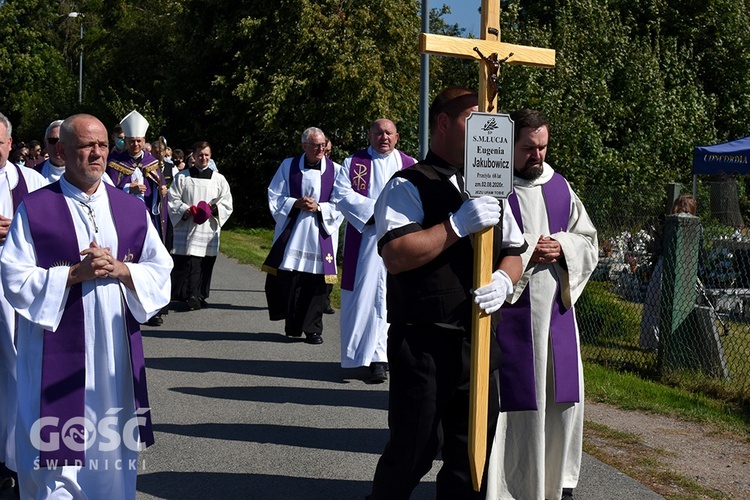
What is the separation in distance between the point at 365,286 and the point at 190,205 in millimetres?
4901

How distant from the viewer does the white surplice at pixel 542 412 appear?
520 centimetres

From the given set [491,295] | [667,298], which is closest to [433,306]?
[491,295]

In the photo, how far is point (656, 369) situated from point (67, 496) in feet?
19.2

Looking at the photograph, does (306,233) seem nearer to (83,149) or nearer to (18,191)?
(18,191)

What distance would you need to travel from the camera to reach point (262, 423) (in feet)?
23.4

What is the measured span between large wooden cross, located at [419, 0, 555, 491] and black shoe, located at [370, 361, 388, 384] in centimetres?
423

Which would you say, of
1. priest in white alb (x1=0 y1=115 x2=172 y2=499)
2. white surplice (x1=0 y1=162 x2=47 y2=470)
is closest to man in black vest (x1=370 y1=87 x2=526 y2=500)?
priest in white alb (x1=0 y1=115 x2=172 y2=499)

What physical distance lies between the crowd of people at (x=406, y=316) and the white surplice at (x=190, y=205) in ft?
23.7

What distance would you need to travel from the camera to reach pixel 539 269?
5297 mm

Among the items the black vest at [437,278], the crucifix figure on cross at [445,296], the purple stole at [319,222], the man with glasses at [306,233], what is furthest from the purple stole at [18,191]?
the purple stole at [319,222]

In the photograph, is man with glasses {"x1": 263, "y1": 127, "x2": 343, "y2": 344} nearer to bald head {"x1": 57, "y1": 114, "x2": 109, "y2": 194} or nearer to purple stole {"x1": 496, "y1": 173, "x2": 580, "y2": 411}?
purple stole {"x1": 496, "y1": 173, "x2": 580, "y2": 411}

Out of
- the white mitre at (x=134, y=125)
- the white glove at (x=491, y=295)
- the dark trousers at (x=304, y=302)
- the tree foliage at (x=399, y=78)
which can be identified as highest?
the tree foliage at (x=399, y=78)

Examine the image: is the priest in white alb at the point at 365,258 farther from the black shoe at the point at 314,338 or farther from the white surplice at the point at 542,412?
the white surplice at the point at 542,412

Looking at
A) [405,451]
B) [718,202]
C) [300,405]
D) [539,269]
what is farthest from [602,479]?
[718,202]
